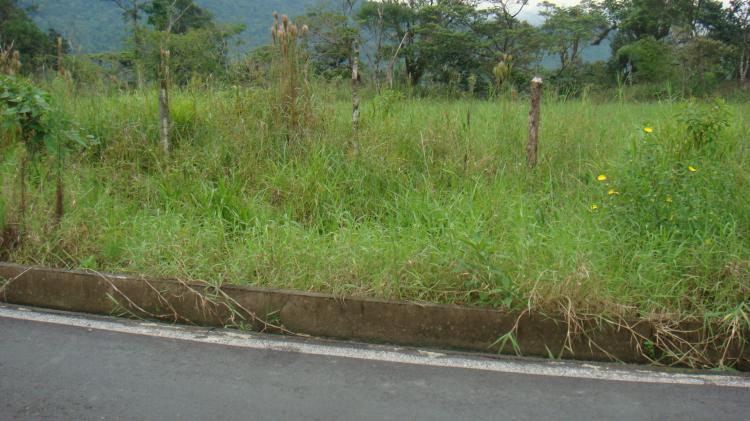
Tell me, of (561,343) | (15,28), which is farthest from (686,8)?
(561,343)

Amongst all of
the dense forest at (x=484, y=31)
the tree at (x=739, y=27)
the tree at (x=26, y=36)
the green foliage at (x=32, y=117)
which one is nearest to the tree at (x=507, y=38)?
the dense forest at (x=484, y=31)

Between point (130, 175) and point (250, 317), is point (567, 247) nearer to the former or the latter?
point (250, 317)

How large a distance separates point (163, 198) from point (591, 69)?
20710 mm

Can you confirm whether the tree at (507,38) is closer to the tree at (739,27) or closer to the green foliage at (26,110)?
the tree at (739,27)

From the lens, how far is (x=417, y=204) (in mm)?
4777

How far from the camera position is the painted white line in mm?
3082

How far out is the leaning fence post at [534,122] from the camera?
528 centimetres

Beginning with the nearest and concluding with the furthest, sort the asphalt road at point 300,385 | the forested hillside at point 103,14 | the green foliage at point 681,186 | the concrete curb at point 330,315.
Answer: the asphalt road at point 300,385, the concrete curb at point 330,315, the green foliage at point 681,186, the forested hillside at point 103,14

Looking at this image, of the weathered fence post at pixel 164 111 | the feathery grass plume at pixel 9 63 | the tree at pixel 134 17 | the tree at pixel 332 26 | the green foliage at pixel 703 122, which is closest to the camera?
the green foliage at pixel 703 122

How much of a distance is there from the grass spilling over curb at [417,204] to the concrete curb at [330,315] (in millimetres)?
99

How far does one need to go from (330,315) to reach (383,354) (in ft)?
1.37

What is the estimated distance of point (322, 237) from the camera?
4430 millimetres

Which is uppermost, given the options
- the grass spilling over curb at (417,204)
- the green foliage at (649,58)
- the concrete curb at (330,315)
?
the green foliage at (649,58)

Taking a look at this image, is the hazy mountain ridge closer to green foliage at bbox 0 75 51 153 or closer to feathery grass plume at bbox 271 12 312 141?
feathery grass plume at bbox 271 12 312 141
